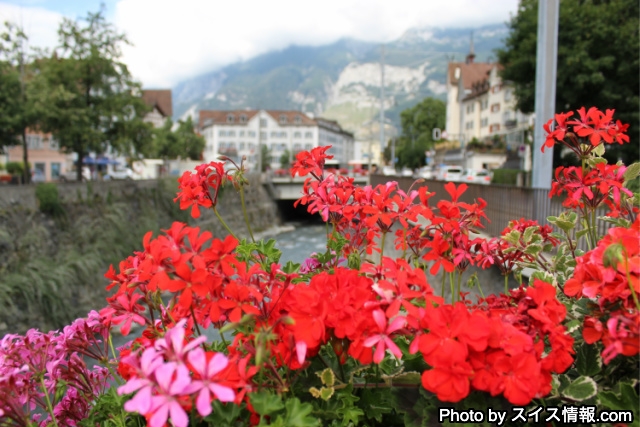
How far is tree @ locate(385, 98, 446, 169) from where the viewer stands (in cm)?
8525

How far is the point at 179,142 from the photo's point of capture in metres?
67.8

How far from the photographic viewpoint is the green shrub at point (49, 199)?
61.6 feet

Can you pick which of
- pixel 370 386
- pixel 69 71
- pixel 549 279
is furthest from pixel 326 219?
pixel 69 71

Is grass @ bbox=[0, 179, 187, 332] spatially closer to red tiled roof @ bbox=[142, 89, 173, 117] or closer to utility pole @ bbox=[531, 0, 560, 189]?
utility pole @ bbox=[531, 0, 560, 189]

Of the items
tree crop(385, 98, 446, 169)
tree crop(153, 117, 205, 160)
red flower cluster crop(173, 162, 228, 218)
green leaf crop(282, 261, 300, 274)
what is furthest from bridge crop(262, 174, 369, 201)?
tree crop(385, 98, 446, 169)

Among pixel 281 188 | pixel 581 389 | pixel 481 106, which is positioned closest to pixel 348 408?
pixel 581 389

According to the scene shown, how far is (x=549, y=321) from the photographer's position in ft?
3.68

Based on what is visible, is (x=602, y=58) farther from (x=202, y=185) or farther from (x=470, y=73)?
(x=470, y=73)

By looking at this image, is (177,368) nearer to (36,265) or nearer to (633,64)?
(36,265)

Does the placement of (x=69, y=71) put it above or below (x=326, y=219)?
above

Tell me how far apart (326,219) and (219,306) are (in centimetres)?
66

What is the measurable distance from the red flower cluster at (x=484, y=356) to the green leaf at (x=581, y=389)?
113 millimetres

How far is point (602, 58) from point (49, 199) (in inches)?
979

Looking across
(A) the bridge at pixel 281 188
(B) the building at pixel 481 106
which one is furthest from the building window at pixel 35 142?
(B) the building at pixel 481 106
